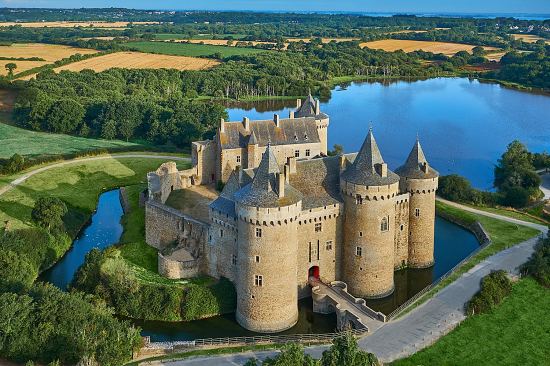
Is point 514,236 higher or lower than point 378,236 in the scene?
lower

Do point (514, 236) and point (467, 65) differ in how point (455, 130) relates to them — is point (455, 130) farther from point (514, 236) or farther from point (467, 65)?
point (467, 65)

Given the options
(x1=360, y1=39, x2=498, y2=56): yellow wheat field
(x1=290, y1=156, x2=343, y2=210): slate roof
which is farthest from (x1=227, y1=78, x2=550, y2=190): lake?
(x1=360, y1=39, x2=498, y2=56): yellow wheat field

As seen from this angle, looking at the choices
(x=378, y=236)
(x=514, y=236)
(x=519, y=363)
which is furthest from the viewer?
(x=514, y=236)

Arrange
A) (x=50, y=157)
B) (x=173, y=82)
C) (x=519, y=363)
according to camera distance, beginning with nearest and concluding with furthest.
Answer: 1. (x=519, y=363)
2. (x=50, y=157)
3. (x=173, y=82)

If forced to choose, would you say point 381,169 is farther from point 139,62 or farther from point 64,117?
point 139,62

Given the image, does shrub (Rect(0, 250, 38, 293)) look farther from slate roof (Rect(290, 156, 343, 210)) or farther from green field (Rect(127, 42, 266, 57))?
green field (Rect(127, 42, 266, 57))

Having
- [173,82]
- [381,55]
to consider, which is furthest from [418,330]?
[381,55]

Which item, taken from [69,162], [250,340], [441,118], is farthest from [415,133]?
[250,340]

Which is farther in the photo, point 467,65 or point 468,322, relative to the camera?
point 467,65
